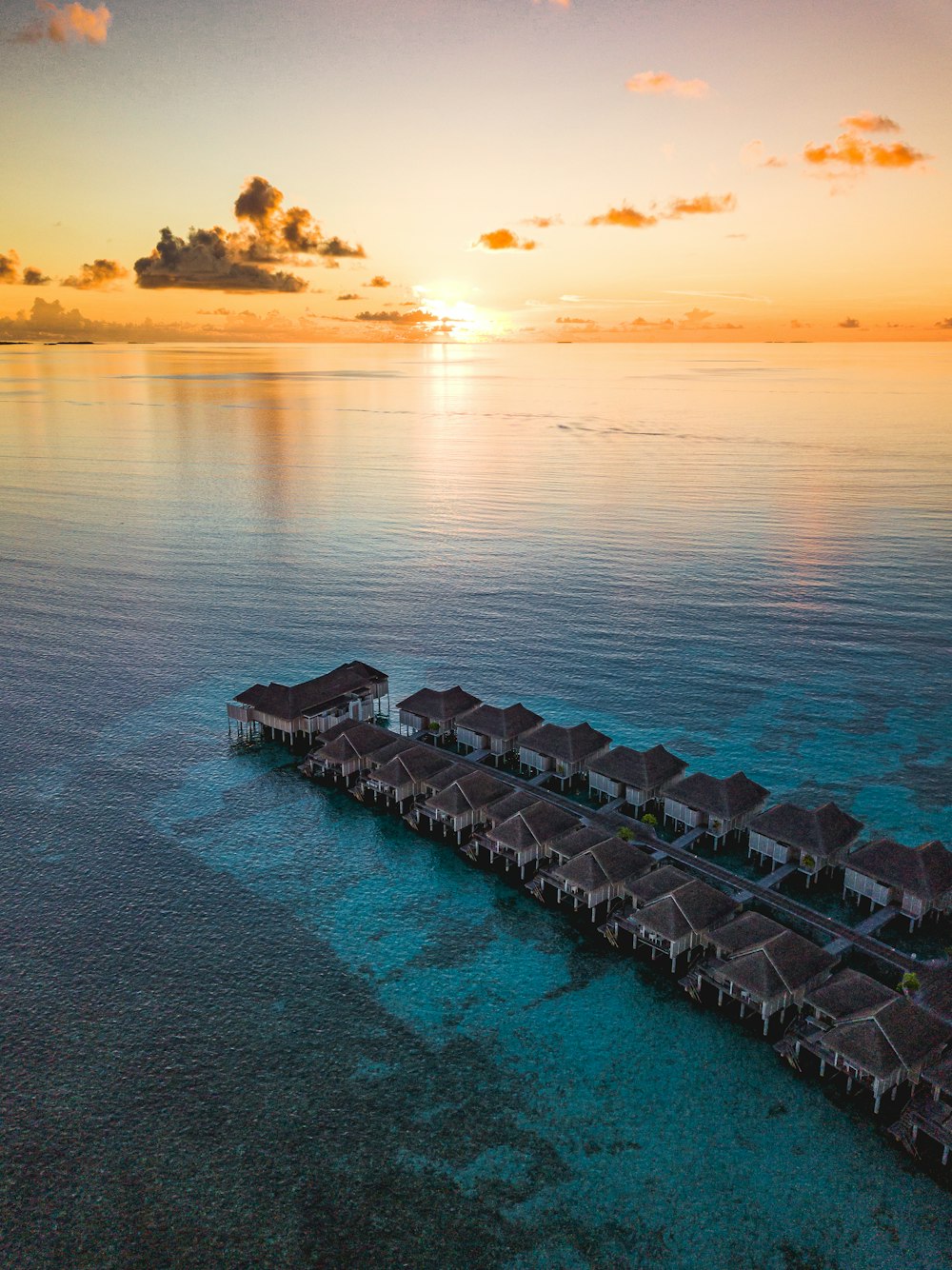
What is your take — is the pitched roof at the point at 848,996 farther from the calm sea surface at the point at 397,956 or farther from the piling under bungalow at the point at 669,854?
the calm sea surface at the point at 397,956

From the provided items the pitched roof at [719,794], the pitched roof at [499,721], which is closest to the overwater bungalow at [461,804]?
the pitched roof at [499,721]

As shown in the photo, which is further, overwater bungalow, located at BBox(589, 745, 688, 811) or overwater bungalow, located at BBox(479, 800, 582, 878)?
overwater bungalow, located at BBox(589, 745, 688, 811)

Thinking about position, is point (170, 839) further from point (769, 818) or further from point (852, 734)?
point (852, 734)

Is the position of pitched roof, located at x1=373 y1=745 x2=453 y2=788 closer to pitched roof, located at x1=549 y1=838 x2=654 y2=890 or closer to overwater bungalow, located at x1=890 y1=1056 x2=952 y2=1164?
pitched roof, located at x1=549 y1=838 x2=654 y2=890

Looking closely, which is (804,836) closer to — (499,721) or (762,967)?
(762,967)

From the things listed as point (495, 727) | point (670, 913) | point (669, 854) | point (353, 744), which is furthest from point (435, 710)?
point (670, 913)

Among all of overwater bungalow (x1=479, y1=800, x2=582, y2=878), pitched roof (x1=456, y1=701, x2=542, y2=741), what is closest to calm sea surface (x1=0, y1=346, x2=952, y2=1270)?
overwater bungalow (x1=479, y1=800, x2=582, y2=878)
